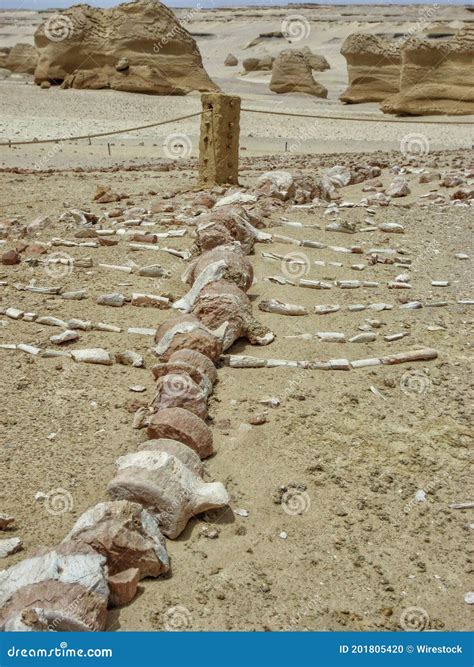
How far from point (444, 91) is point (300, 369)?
1998 centimetres

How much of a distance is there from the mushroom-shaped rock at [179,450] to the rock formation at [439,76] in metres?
21.0

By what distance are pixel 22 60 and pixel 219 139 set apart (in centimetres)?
2656

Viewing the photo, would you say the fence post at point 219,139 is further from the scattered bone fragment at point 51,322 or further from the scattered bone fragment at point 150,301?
the scattered bone fragment at point 51,322

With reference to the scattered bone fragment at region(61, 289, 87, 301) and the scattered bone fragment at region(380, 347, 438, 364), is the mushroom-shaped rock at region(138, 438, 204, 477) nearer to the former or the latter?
the scattered bone fragment at region(380, 347, 438, 364)

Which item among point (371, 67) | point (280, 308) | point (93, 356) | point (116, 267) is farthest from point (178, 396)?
point (371, 67)

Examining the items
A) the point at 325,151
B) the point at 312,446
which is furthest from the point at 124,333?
the point at 325,151

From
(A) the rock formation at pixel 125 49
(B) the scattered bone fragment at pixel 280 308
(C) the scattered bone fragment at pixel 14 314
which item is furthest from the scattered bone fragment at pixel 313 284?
(A) the rock formation at pixel 125 49

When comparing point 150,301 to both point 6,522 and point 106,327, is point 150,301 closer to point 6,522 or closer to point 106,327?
point 106,327

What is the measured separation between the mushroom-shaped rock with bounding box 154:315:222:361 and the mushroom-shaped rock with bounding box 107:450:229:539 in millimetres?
1454

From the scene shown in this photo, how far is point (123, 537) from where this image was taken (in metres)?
2.73

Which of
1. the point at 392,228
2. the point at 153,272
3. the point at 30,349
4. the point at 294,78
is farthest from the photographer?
the point at 294,78

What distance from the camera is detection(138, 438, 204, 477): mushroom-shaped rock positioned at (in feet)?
11.0

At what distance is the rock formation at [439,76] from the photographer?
2169 centimetres

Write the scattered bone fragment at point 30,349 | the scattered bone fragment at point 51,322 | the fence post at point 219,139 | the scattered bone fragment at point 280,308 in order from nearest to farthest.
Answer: the scattered bone fragment at point 30,349, the scattered bone fragment at point 51,322, the scattered bone fragment at point 280,308, the fence post at point 219,139
